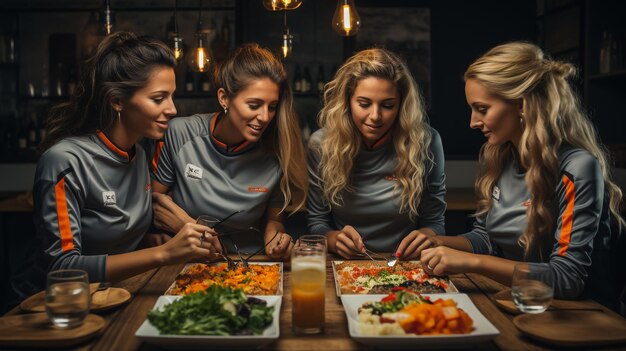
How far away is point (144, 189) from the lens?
7.67 ft

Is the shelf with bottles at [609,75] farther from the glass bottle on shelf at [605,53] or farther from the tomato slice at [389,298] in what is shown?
the tomato slice at [389,298]

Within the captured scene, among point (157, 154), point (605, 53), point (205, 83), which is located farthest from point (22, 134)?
point (605, 53)

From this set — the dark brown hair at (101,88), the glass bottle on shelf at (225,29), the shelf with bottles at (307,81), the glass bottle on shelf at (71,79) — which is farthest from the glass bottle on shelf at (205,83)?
the dark brown hair at (101,88)

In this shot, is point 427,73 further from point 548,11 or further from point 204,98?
point 204,98

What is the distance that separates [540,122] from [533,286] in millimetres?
732

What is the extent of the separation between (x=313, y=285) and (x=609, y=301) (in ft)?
3.62

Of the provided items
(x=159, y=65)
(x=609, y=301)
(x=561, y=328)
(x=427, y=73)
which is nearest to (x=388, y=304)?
(x=561, y=328)

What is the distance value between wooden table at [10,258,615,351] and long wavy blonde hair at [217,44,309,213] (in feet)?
1.95

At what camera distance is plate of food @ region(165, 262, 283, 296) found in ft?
5.96

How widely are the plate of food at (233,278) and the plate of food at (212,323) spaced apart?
0.29 m

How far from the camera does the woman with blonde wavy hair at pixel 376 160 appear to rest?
2.52 meters

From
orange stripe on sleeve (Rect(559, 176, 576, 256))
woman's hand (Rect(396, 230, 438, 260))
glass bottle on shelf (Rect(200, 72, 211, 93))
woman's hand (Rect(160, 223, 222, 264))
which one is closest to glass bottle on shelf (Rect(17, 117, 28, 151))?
glass bottle on shelf (Rect(200, 72, 211, 93))

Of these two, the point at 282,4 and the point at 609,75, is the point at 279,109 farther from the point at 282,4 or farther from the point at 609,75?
the point at 609,75

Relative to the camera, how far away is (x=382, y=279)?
1.96 meters
